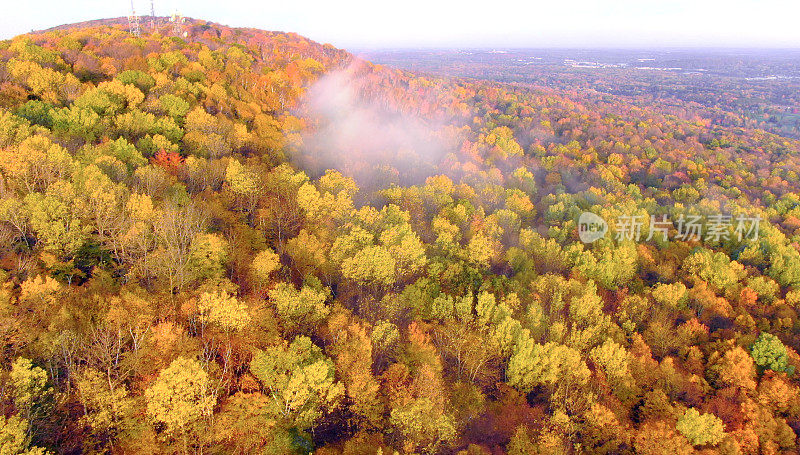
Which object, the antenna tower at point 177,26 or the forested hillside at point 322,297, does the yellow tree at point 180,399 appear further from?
the antenna tower at point 177,26

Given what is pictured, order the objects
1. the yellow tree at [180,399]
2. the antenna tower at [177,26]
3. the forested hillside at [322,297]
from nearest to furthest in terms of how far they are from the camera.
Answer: the yellow tree at [180,399] < the forested hillside at [322,297] < the antenna tower at [177,26]

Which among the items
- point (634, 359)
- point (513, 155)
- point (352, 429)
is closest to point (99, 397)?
point (352, 429)

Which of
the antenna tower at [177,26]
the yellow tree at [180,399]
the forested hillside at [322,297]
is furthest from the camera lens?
the antenna tower at [177,26]

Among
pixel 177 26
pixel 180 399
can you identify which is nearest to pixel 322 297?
pixel 180 399

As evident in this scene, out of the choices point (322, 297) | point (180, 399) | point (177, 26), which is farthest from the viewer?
point (177, 26)

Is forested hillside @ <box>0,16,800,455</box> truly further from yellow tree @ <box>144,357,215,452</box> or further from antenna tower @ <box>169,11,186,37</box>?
antenna tower @ <box>169,11,186,37</box>

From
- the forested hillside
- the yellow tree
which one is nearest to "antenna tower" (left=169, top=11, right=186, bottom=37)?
the forested hillside

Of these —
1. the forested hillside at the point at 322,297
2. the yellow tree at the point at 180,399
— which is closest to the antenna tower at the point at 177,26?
the forested hillside at the point at 322,297

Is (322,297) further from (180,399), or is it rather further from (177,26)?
(177,26)
